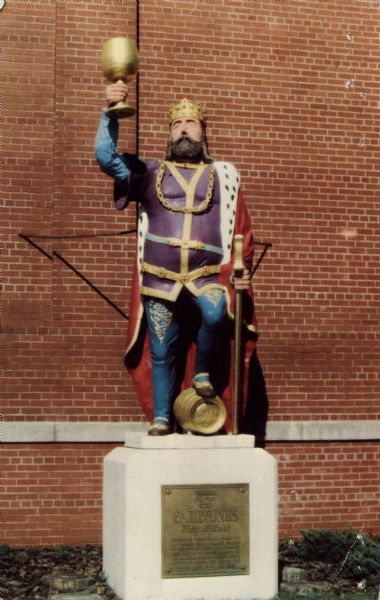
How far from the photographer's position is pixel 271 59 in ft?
36.1

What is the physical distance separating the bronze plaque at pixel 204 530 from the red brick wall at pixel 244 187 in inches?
105

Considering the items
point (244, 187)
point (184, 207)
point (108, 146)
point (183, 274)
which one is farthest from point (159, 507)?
point (244, 187)

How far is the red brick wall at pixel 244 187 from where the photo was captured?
405 inches

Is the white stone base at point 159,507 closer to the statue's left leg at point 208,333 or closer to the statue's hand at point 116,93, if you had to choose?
the statue's left leg at point 208,333

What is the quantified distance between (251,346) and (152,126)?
3155mm

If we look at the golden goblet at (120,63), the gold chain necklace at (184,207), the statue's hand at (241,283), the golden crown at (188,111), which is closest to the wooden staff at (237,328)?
the statue's hand at (241,283)

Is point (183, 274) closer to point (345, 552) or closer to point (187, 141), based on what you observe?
point (187, 141)

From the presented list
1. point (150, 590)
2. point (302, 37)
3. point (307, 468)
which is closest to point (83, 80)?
point (302, 37)

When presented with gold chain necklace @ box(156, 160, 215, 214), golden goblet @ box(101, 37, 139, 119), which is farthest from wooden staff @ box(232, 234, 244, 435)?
golden goblet @ box(101, 37, 139, 119)

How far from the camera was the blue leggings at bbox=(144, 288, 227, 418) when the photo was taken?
7.96 metres

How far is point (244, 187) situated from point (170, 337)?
3.13 m

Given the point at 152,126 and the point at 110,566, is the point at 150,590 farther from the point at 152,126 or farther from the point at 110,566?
the point at 152,126

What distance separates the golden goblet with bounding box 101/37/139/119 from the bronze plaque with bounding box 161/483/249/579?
2.73 m

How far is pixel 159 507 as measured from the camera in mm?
7594
